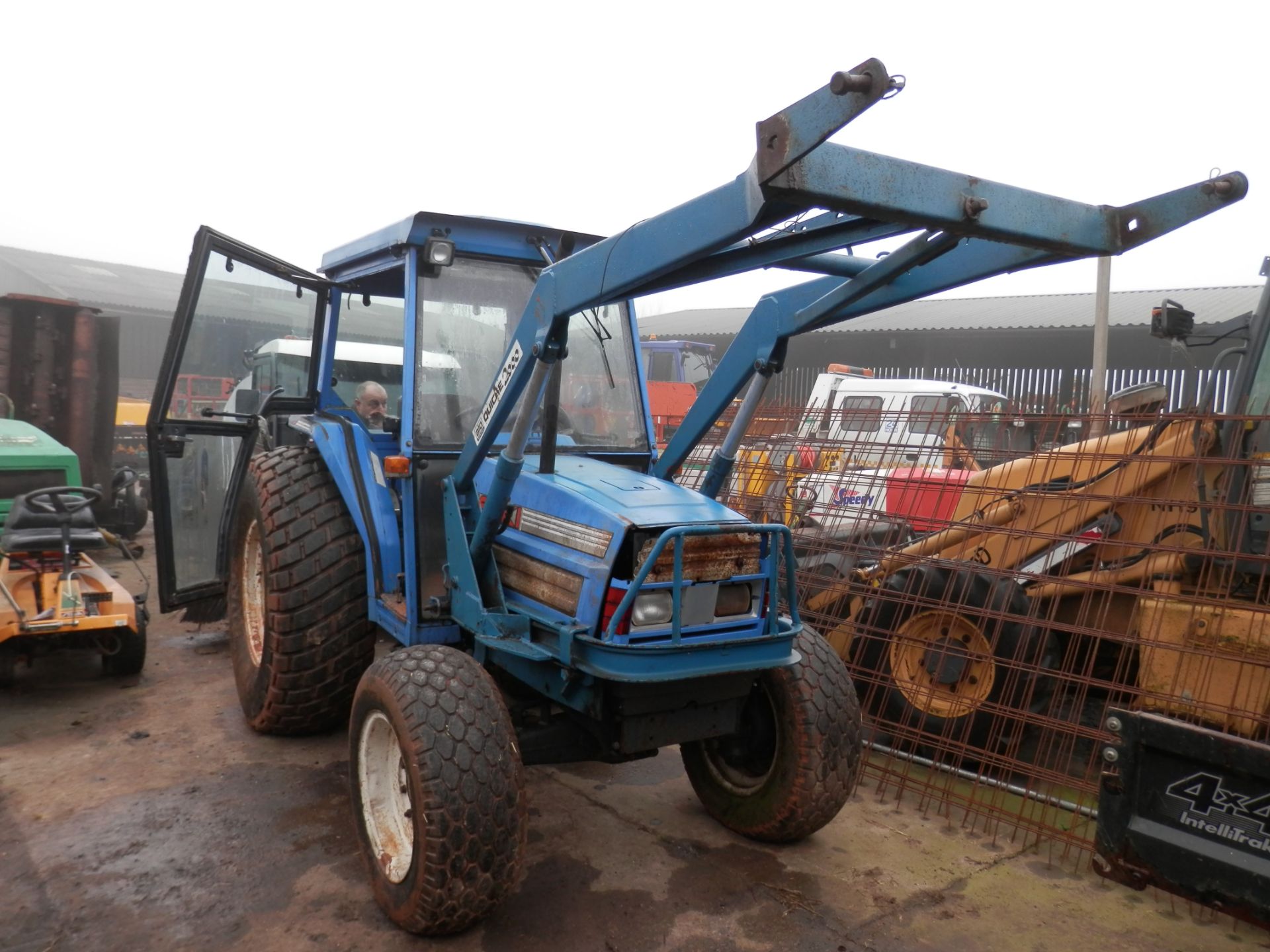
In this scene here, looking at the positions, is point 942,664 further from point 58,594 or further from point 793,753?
point 58,594

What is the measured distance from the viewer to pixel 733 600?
10.7 ft

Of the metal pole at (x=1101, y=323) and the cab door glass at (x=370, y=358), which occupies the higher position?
the metal pole at (x=1101, y=323)

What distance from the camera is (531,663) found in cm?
339

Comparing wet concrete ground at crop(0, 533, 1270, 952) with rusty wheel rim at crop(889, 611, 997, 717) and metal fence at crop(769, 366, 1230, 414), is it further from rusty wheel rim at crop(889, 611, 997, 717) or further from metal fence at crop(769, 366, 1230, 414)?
metal fence at crop(769, 366, 1230, 414)

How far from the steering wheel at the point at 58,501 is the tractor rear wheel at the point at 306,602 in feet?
4.62

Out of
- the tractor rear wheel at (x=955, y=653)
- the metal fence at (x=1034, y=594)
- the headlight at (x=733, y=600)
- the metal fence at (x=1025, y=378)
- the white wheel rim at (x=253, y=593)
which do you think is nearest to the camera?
the headlight at (x=733, y=600)

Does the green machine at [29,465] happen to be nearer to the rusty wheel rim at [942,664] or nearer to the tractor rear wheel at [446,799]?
the tractor rear wheel at [446,799]

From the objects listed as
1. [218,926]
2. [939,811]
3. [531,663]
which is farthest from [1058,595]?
[218,926]

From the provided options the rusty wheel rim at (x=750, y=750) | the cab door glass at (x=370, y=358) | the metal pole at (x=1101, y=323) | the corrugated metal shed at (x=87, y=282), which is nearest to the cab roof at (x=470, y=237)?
the cab door glass at (x=370, y=358)

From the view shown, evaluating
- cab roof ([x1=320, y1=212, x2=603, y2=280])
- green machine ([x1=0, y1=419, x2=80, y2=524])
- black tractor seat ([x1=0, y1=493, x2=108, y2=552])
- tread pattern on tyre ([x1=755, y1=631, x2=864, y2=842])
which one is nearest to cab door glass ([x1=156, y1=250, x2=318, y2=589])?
black tractor seat ([x1=0, y1=493, x2=108, y2=552])

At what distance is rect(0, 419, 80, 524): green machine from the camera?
6168 mm

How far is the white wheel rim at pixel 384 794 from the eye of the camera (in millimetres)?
→ 3111

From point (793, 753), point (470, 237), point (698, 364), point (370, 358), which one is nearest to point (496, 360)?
point (470, 237)

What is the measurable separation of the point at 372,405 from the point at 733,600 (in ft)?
8.45
